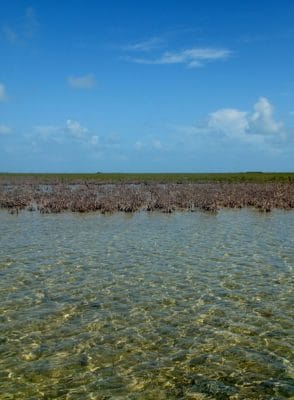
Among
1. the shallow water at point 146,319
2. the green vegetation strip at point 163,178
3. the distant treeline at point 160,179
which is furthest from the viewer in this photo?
the green vegetation strip at point 163,178

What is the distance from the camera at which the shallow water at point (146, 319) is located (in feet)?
25.2

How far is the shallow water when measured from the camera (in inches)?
302

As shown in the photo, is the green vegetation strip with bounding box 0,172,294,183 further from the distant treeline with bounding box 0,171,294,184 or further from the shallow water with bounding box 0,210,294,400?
the shallow water with bounding box 0,210,294,400

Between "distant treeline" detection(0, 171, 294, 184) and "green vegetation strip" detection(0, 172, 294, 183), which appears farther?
"green vegetation strip" detection(0, 172, 294, 183)

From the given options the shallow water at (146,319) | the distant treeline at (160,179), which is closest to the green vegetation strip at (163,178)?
the distant treeline at (160,179)

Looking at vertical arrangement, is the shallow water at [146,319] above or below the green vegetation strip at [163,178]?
below

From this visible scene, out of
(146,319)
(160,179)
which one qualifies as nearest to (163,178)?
(160,179)

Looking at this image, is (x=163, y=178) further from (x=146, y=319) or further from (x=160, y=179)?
(x=146, y=319)

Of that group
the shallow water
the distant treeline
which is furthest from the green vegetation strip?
the shallow water

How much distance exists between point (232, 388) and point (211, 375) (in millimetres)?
533

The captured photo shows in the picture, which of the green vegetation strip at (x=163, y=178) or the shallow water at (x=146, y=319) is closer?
the shallow water at (x=146, y=319)

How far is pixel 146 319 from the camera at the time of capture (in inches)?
416

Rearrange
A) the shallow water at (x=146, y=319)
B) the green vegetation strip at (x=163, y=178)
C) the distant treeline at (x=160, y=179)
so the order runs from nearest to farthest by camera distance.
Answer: the shallow water at (x=146, y=319) → the distant treeline at (x=160, y=179) → the green vegetation strip at (x=163, y=178)

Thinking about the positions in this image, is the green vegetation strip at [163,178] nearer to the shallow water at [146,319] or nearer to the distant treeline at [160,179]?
the distant treeline at [160,179]
